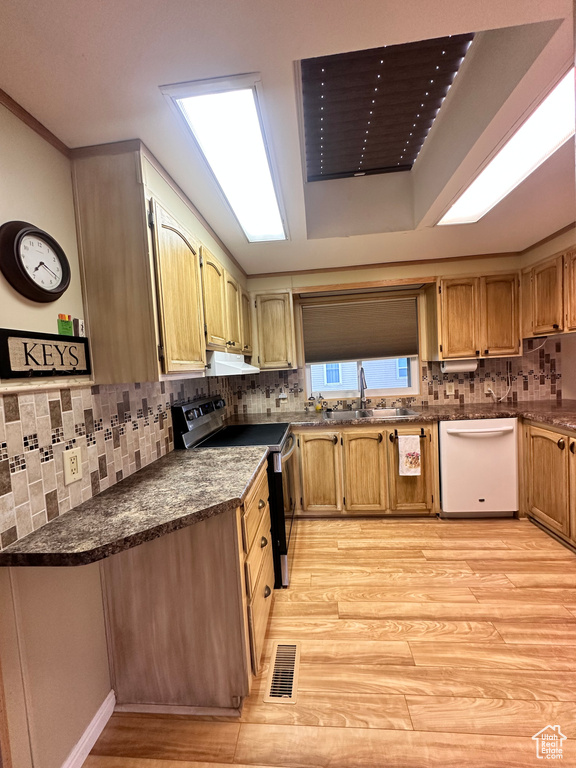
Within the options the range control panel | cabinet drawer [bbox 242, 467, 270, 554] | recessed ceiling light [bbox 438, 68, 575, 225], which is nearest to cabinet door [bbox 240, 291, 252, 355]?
the range control panel

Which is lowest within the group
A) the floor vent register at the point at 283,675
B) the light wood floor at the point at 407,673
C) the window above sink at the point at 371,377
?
the light wood floor at the point at 407,673

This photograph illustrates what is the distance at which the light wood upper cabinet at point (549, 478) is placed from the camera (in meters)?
2.26

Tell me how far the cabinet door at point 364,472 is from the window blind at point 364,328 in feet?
3.08

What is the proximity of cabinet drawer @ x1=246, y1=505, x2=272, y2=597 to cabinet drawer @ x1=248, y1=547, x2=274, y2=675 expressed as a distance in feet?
0.13

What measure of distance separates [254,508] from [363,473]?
1581 millimetres

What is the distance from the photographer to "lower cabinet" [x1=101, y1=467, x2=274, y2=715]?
125 centimetres

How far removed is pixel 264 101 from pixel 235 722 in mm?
2322

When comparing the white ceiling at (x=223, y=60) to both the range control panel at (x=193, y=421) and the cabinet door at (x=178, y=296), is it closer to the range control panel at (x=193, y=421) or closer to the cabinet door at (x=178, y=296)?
the cabinet door at (x=178, y=296)

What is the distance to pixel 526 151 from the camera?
144 centimetres

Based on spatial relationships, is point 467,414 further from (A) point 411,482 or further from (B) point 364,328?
(B) point 364,328

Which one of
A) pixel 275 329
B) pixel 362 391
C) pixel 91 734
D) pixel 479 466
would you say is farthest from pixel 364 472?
pixel 91 734

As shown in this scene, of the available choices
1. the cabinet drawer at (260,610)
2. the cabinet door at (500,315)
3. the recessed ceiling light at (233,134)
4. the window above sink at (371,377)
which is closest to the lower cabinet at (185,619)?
the cabinet drawer at (260,610)

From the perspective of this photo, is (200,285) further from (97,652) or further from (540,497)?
(540,497)

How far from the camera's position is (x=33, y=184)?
1082 mm
